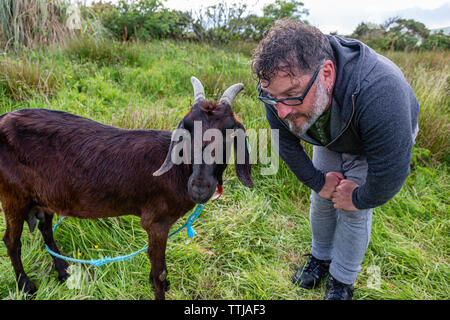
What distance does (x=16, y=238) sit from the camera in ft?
8.21

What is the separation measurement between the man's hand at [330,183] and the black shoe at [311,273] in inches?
32.2

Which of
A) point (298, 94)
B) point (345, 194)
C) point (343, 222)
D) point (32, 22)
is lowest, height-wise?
point (343, 222)

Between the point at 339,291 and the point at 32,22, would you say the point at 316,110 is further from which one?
the point at 32,22

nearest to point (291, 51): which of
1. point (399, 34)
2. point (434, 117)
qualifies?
point (434, 117)

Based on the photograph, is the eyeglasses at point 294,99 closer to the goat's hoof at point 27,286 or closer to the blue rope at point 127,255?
the blue rope at point 127,255

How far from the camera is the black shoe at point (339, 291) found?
104 inches

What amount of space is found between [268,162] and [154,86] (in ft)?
10.4

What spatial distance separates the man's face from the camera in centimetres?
184

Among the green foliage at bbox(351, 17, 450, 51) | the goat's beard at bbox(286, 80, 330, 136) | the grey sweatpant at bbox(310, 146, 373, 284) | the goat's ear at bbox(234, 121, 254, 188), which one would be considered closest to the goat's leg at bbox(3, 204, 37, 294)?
the goat's ear at bbox(234, 121, 254, 188)

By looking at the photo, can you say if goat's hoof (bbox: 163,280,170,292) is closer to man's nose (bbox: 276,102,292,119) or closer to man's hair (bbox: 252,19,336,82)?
man's nose (bbox: 276,102,292,119)

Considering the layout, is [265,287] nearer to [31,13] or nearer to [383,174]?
[383,174]

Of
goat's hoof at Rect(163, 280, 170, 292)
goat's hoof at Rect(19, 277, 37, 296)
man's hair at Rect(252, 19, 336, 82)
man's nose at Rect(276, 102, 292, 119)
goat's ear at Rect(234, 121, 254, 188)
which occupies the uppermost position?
man's hair at Rect(252, 19, 336, 82)

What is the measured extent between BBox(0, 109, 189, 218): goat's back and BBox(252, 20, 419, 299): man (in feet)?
3.29

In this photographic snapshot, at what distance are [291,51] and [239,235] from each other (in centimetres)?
208
